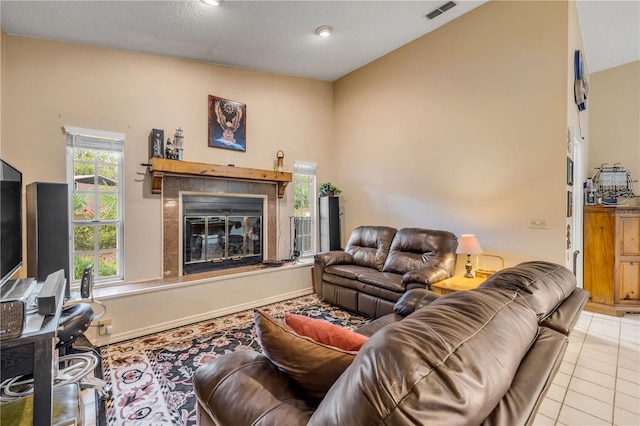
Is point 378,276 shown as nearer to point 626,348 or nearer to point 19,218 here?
point 626,348

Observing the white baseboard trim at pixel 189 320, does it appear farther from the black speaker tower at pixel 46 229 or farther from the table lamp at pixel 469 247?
the table lamp at pixel 469 247

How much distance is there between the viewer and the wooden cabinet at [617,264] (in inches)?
135

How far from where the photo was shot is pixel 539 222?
3051 mm

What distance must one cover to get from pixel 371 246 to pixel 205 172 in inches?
97.2

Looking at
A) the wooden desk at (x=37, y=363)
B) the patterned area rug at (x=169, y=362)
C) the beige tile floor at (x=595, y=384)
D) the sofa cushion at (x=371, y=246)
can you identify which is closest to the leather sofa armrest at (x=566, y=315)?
the beige tile floor at (x=595, y=384)

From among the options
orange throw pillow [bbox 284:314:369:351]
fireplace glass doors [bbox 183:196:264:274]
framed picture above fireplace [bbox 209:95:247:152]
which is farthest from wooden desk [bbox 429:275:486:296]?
framed picture above fireplace [bbox 209:95:247:152]

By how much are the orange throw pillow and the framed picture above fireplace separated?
3416 mm

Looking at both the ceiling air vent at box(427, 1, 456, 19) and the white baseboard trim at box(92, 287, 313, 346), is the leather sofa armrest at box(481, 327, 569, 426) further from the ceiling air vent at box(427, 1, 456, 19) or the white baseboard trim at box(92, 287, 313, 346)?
the ceiling air vent at box(427, 1, 456, 19)

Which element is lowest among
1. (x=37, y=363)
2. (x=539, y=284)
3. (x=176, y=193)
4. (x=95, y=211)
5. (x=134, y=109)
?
(x=37, y=363)

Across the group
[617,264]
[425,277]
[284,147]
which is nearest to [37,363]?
[425,277]

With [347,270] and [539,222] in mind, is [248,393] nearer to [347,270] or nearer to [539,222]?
[347,270]

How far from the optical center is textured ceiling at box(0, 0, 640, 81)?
2.66 meters

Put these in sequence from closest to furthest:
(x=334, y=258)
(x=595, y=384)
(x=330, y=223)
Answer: (x=595, y=384)
(x=334, y=258)
(x=330, y=223)

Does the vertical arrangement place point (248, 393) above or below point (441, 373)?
below
